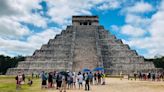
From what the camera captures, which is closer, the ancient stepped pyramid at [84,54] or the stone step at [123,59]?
the ancient stepped pyramid at [84,54]

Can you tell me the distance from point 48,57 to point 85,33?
10.4 m

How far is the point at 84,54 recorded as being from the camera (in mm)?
54312

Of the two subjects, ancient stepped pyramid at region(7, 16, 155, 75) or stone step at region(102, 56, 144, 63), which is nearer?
ancient stepped pyramid at region(7, 16, 155, 75)

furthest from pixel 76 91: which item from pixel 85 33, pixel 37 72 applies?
pixel 85 33

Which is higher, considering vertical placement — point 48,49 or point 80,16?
point 80,16

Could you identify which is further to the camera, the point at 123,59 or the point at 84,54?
the point at 123,59

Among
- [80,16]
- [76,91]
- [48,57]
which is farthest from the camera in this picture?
[80,16]

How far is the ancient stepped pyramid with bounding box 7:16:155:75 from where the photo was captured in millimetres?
52469

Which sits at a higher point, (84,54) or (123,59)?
(84,54)

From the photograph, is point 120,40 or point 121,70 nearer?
point 121,70

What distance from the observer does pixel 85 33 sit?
62.7 meters

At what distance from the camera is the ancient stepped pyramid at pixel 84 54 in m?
52.5

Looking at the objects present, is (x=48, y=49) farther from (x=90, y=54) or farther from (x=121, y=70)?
(x=121, y=70)

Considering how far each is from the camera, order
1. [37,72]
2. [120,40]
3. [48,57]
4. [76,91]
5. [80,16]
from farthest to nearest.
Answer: [80,16], [120,40], [48,57], [37,72], [76,91]
